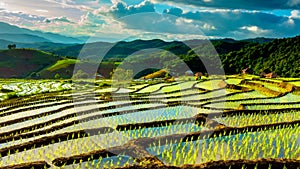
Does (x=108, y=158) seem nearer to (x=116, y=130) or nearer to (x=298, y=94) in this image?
(x=116, y=130)

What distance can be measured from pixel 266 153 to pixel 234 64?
75.9m

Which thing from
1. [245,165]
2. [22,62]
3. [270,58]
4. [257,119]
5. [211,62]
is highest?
[270,58]

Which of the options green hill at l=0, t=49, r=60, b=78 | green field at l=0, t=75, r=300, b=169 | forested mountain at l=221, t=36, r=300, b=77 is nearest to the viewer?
green field at l=0, t=75, r=300, b=169

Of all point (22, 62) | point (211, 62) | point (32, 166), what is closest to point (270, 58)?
point (211, 62)

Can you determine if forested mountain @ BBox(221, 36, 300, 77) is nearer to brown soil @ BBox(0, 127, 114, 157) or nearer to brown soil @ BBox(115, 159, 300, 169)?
brown soil @ BBox(0, 127, 114, 157)

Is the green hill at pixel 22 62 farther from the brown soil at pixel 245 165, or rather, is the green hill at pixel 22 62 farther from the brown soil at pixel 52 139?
the brown soil at pixel 245 165

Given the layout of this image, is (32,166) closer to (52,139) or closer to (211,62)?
(52,139)

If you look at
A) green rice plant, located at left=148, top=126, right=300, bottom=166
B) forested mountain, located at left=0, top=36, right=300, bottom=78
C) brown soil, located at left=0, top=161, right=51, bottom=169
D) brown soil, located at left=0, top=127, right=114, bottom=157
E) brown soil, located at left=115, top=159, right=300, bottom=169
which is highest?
forested mountain, located at left=0, top=36, right=300, bottom=78

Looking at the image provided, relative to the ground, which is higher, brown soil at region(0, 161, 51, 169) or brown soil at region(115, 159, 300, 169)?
brown soil at region(115, 159, 300, 169)

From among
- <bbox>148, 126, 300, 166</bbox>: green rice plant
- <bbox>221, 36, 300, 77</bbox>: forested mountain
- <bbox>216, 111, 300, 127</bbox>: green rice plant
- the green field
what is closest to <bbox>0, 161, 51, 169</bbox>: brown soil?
the green field

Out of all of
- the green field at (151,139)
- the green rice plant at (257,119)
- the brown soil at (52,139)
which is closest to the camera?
the green field at (151,139)

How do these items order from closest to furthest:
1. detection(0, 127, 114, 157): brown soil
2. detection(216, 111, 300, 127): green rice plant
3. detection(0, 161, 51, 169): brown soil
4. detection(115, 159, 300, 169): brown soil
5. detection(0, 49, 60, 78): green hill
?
1. detection(115, 159, 300, 169): brown soil
2. detection(0, 161, 51, 169): brown soil
3. detection(0, 127, 114, 157): brown soil
4. detection(216, 111, 300, 127): green rice plant
5. detection(0, 49, 60, 78): green hill

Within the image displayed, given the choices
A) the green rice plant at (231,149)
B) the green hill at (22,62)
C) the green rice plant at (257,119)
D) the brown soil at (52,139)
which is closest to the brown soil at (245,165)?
the green rice plant at (231,149)

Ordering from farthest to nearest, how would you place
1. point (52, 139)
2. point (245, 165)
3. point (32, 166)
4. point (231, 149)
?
1. point (52, 139)
2. point (231, 149)
3. point (32, 166)
4. point (245, 165)
